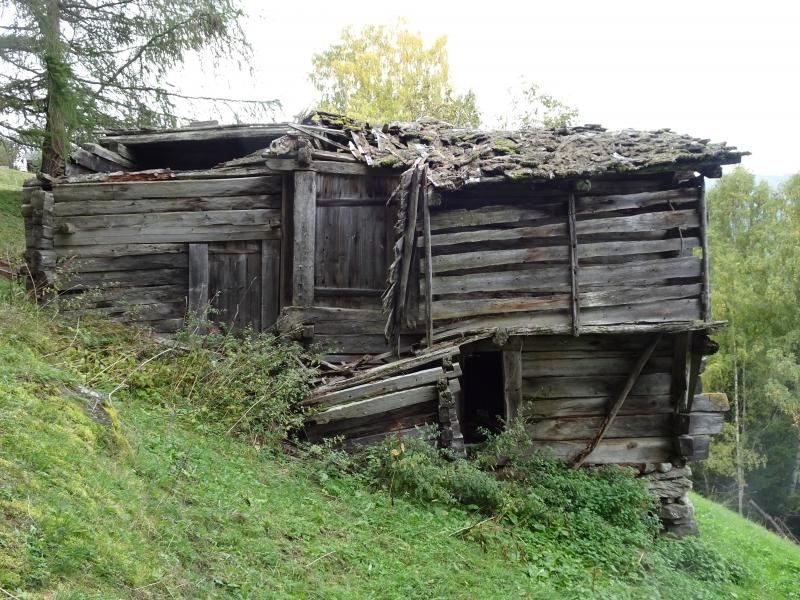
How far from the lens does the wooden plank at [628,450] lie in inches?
343

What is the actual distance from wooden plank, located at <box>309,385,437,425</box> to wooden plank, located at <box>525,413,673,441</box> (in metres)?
1.98

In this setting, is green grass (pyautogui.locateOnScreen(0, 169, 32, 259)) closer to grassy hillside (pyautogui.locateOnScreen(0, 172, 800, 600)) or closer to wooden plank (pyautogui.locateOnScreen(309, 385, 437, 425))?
grassy hillside (pyautogui.locateOnScreen(0, 172, 800, 600))

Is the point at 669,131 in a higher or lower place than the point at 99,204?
higher

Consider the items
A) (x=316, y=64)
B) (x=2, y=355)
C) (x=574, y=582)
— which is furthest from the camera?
(x=316, y=64)

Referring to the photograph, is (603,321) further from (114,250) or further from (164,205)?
(114,250)

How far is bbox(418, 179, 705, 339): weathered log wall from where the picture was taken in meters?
7.89

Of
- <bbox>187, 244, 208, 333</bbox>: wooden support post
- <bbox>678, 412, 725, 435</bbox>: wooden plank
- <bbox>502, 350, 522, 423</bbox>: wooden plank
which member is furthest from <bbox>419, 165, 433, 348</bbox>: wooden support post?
<bbox>678, 412, 725, 435</bbox>: wooden plank

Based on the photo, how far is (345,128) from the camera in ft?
30.5

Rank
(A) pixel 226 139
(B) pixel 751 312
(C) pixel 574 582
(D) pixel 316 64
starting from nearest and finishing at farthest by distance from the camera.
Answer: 1. (C) pixel 574 582
2. (A) pixel 226 139
3. (B) pixel 751 312
4. (D) pixel 316 64

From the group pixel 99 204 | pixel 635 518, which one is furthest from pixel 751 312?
pixel 99 204

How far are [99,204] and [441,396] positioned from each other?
18.5 feet

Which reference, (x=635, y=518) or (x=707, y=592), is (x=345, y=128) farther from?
(x=707, y=592)

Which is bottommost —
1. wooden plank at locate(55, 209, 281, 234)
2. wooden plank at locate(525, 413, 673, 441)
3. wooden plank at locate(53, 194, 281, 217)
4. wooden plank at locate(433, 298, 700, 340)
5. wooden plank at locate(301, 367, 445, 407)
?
wooden plank at locate(525, 413, 673, 441)

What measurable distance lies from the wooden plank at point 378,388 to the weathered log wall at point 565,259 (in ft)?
2.17
